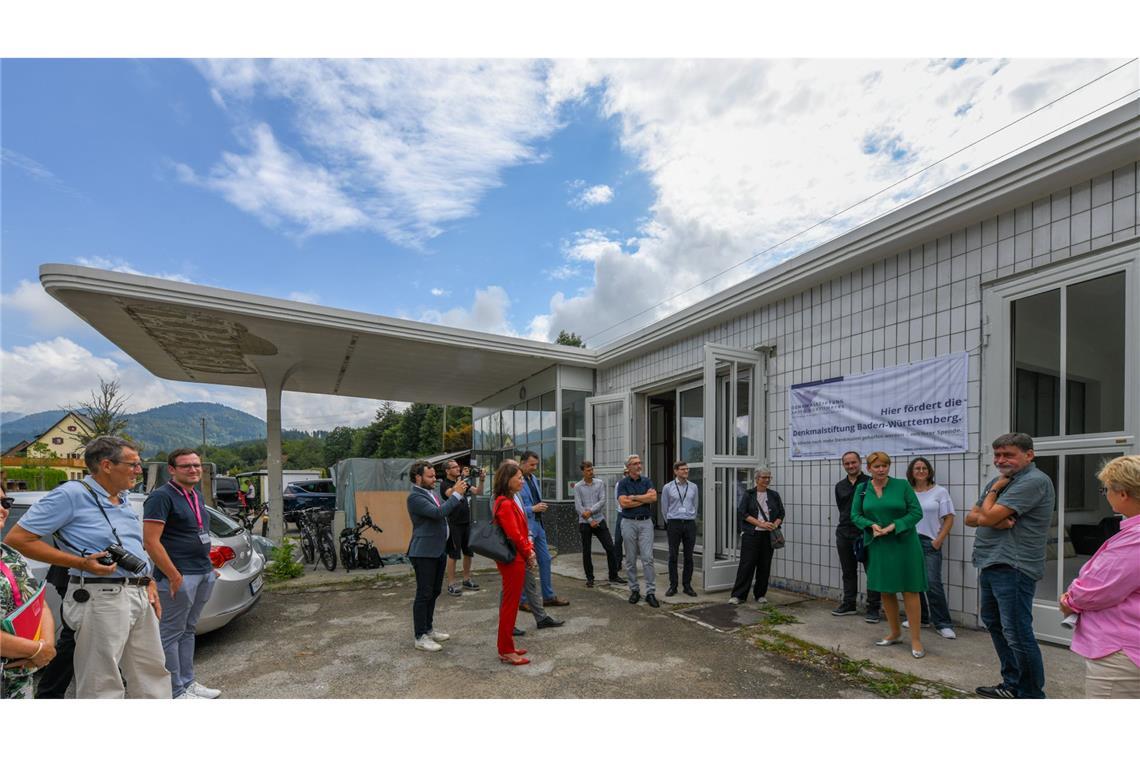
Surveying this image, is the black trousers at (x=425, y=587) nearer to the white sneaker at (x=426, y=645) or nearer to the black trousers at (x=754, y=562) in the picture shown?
the white sneaker at (x=426, y=645)

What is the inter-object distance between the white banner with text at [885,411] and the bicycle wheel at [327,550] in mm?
7064

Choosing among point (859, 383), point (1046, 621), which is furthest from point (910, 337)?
point (1046, 621)

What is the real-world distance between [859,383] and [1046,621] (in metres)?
2.64

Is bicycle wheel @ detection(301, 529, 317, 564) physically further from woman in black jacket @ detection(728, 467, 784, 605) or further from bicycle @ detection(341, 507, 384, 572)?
woman in black jacket @ detection(728, 467, 784, 605)

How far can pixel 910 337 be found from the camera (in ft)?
19.6

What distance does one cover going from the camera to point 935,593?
5.24 metres

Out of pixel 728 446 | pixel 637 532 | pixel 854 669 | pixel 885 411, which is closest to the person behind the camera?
→ pixel 854 669

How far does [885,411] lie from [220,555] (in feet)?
21.3

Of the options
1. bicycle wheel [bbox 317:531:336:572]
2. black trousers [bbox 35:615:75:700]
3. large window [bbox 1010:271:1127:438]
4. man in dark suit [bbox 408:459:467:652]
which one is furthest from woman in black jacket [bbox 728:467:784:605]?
bicycle wheel [bbox 317:531:336:572]

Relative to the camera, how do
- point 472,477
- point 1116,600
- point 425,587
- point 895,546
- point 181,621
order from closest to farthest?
point 1116,600 → point 181,621 → point 895,546 → point 425,587 → point 472,477

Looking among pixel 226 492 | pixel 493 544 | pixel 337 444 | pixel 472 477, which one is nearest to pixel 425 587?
pixel 493 544

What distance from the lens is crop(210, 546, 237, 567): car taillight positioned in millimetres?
4965

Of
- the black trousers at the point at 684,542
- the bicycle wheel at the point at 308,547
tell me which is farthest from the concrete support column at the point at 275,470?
→ the black trousers at the point at 684,542

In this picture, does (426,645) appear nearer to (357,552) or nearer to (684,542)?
(684,542)
